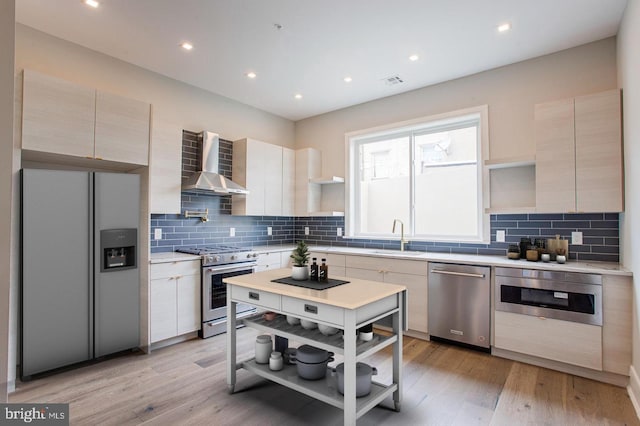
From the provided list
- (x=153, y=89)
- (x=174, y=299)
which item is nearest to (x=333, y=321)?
(x=174, y=299)

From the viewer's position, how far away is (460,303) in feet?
11.2

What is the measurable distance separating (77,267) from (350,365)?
255 cm

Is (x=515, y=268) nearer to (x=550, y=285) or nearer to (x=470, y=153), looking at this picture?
(x=550, y=285)

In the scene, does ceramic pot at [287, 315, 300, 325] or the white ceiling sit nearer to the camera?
ceramic pot at [287, 315, 300, 325]

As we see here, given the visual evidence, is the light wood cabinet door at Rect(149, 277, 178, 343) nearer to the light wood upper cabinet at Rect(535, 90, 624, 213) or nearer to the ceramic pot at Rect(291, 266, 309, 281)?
the ceramic pot at Rect(291, 266, 309, 281)

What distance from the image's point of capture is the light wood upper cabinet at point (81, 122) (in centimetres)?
270

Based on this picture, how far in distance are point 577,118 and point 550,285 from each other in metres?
1.50

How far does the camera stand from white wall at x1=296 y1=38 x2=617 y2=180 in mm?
3178

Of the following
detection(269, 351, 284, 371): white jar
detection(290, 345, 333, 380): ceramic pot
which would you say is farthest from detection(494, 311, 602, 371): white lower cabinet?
detection(269, 351, 284, 371): white jar

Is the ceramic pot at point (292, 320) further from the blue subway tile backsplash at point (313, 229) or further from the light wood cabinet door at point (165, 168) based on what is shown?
the blue subway tile backsplash at point (313, 229)

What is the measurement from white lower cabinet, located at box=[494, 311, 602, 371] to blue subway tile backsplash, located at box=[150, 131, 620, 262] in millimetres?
783

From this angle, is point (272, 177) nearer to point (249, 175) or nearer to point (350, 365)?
point (249, 175)

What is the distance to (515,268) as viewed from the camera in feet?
10.1

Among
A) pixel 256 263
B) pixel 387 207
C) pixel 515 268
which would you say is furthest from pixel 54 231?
pixel 515 268
